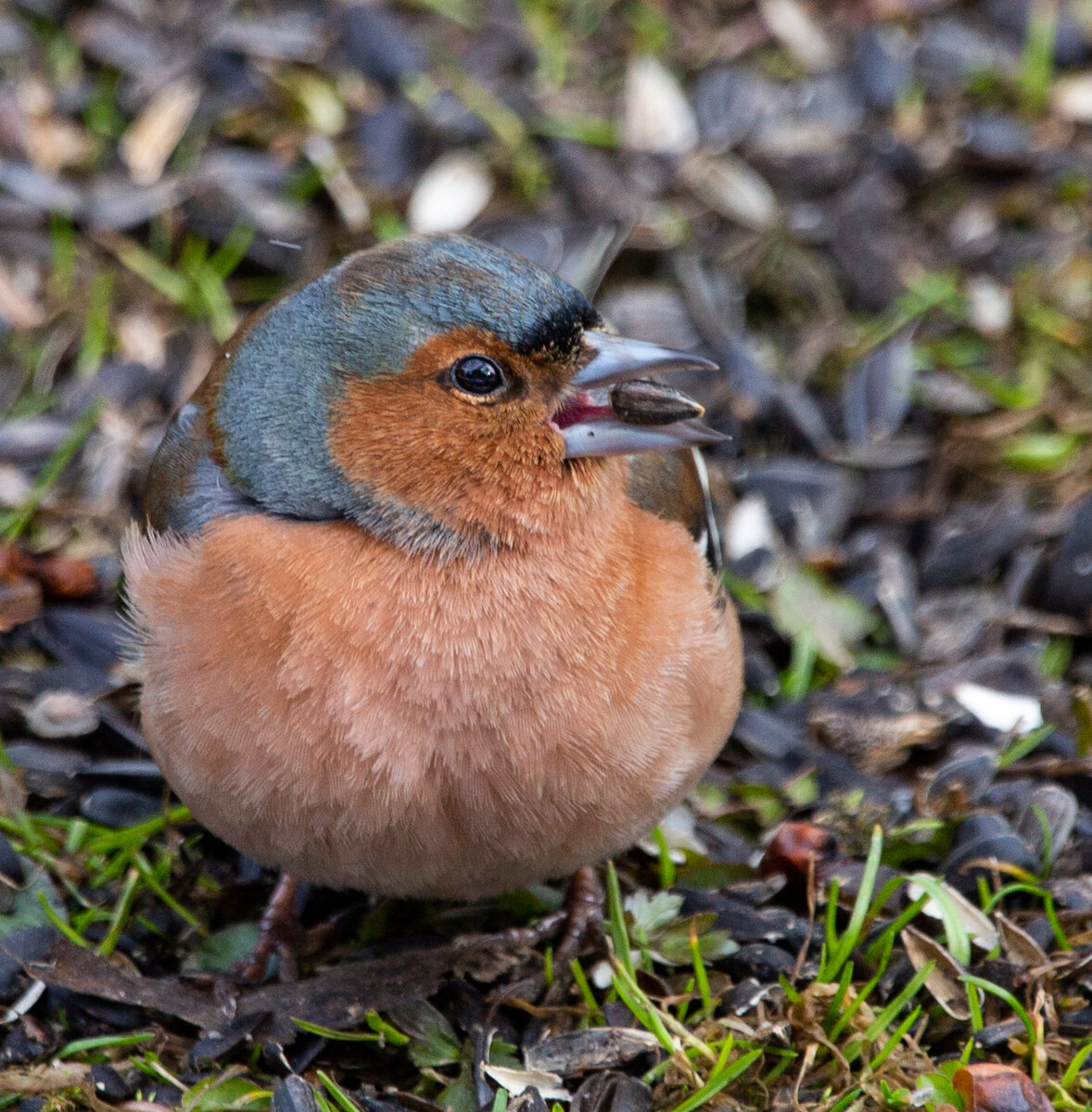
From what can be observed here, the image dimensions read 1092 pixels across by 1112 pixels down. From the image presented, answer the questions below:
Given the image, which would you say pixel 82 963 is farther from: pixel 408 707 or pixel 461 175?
pixel 461 175

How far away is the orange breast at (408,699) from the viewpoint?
271 cm

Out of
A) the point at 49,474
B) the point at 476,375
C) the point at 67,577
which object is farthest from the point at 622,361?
the point at 49,474

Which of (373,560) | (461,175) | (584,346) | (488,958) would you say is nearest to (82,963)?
(488,958)

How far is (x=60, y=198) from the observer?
4.81m

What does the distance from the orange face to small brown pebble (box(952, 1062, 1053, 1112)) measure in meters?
1.33

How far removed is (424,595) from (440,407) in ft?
1.15

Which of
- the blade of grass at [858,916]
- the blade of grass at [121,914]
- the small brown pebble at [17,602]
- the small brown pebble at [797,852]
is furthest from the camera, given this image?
the small brown pebble at [17,602]

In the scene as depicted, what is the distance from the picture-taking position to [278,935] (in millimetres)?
3361

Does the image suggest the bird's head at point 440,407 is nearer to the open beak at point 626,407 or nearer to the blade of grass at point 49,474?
the open beak at point 626,407

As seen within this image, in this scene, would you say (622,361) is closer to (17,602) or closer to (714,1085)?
(714,1085)

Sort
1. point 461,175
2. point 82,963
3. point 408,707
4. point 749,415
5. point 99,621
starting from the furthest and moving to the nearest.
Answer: point 461,175, point 749,415, point 99,621, point 82,963, point 408,707

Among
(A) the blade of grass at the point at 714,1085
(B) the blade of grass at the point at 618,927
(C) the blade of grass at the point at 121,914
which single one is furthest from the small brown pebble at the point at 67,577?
(A) the blade of grass at the point at 714,1085

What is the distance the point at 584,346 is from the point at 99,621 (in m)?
1.72

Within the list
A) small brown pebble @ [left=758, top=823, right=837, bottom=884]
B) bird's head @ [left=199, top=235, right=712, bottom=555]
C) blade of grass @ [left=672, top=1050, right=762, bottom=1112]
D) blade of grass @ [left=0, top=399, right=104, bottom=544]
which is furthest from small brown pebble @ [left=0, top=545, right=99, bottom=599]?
blade of grass @ [left=672, top=1050, right=762, bottom=1112]
